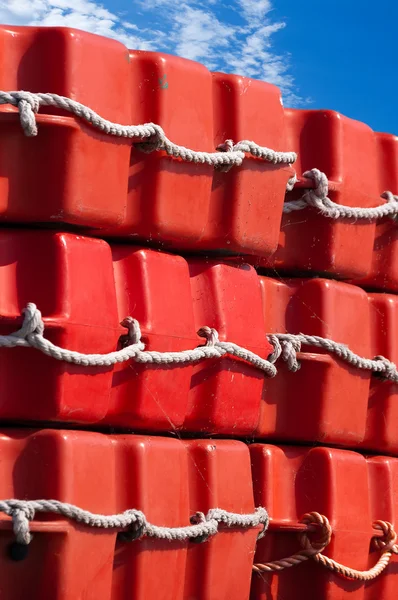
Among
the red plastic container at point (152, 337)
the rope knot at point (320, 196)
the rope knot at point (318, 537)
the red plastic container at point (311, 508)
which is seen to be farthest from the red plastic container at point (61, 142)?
the rope knot at point (318, 537)

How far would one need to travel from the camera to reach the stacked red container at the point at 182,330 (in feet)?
8.41

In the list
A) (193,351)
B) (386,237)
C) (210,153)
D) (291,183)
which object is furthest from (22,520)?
(386,237)

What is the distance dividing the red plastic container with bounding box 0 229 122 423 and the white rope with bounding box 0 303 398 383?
3 cm

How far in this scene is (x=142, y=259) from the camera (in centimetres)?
282

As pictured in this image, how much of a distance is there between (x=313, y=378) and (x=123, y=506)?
83 centimetres

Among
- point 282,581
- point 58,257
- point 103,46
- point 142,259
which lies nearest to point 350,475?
point 282,581

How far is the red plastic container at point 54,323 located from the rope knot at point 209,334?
13.6 inches

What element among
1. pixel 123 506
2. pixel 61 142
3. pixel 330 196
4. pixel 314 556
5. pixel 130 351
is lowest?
pixel 314 556

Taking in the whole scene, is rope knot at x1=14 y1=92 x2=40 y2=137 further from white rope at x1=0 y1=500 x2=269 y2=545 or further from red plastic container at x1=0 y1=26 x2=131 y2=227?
white rope at x1=0 y1=500 x2=269 y2=545

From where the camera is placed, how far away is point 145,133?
9.00ft

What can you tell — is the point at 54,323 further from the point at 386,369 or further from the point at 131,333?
the point at 386,369

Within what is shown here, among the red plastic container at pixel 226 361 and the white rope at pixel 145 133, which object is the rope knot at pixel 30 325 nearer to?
the white rope at pixel 145 133

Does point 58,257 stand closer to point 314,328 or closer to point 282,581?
point 314,328

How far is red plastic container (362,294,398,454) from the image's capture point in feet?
11.6
